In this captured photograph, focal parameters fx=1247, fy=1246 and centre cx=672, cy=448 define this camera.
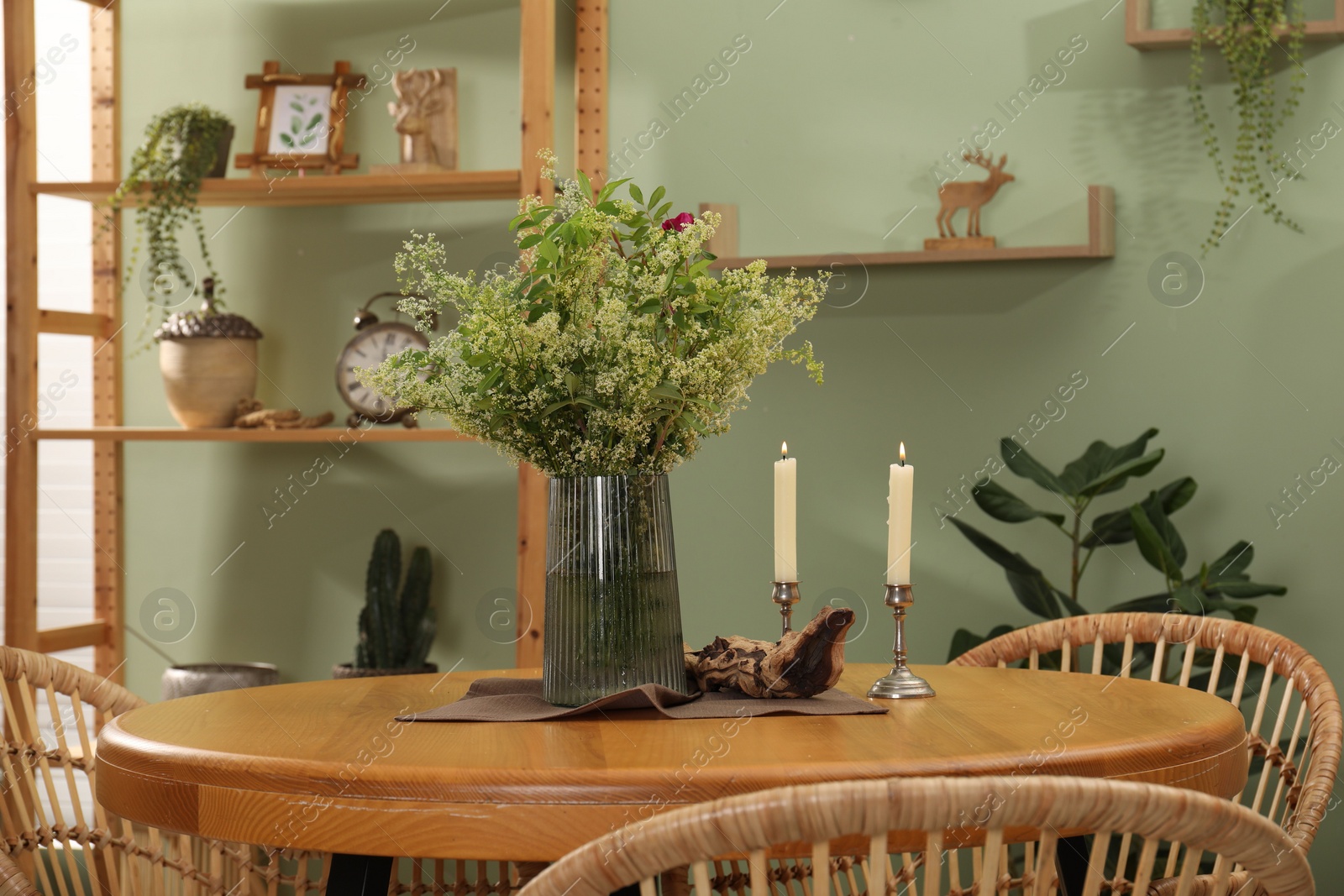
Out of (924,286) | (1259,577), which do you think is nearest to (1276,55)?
(924,286)

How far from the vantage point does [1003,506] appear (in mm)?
2422

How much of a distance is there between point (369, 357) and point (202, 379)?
38 cm

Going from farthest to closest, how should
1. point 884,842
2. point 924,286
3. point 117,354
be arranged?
point 117,354 < point 924,286 < point 884,842

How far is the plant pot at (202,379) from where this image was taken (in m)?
2.83

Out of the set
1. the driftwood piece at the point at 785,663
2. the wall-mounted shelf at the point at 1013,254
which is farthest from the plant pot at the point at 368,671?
the driftwood piece at the point at 785,663

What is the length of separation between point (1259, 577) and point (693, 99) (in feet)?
5.28

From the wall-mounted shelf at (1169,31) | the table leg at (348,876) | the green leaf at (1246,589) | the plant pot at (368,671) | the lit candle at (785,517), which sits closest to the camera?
the table leg at (348,876)

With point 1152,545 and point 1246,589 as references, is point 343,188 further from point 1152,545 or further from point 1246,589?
point 1246,589

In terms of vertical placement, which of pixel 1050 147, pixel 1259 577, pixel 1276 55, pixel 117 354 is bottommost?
pixel 1259 577

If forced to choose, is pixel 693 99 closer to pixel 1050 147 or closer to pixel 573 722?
pixel 1050 147

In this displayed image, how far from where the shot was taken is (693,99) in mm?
2863

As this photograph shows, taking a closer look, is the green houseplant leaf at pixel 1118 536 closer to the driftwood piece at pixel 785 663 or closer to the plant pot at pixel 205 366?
the driftwood piece at pixel 785 663

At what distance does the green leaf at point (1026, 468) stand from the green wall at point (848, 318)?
0.30 metres

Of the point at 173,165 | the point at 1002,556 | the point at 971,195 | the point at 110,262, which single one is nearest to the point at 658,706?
the point at 1002,556
